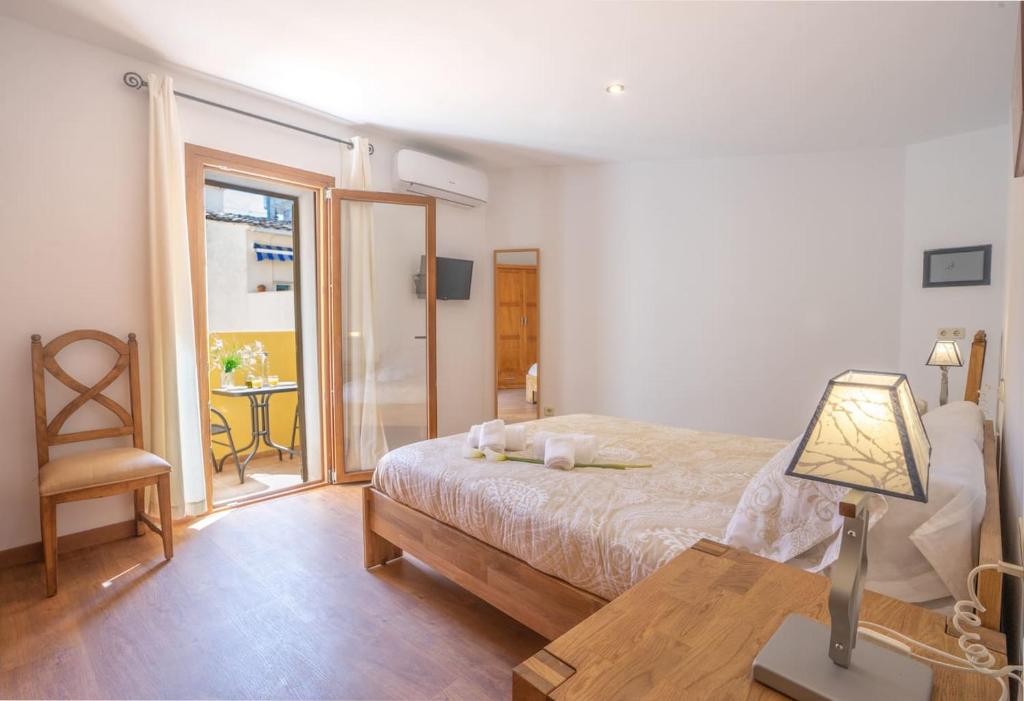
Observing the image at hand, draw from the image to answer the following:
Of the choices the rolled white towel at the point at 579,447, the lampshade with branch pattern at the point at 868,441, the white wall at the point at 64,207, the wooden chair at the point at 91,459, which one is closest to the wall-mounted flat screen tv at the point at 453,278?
the white wall at the point at 64,207

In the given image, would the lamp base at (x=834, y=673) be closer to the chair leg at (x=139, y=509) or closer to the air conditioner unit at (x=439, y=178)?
the chair leg at (x=139, y=509)

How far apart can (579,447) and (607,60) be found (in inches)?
80.7

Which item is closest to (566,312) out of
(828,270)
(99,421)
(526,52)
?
(828,270)

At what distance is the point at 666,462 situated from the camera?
7.07ft

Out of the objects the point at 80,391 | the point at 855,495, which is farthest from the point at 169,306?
the point at 855,495

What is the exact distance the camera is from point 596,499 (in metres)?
1.70

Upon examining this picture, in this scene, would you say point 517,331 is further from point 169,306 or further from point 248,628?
point 248,628

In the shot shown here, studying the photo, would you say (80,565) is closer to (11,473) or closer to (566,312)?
(11,473)

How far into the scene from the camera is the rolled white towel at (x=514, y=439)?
7.48ft

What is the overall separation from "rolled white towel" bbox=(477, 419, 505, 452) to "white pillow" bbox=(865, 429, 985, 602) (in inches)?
55.6

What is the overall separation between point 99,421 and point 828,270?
194 inches

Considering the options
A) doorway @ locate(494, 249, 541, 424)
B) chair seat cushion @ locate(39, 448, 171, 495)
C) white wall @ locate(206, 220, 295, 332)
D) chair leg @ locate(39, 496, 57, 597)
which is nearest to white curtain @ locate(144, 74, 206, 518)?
chair seat cushion @ locate(39, 448, 171, 495)

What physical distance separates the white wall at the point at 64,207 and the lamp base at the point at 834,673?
3319 mm

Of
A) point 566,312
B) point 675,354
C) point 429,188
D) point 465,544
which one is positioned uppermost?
point 429,188
